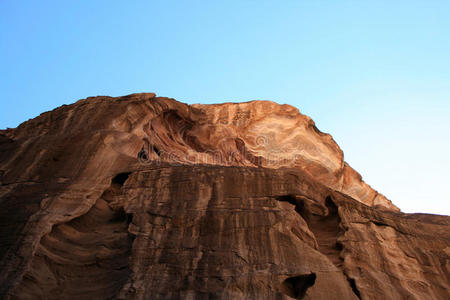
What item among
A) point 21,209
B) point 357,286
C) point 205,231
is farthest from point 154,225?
point 357,286

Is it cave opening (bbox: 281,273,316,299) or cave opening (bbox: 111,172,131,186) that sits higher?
cave opening (bbox: 111,172,131,186)

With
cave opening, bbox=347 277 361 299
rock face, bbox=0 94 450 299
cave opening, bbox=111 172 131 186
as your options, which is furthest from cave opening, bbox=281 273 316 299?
cave opening, bbox=111 172 131 186

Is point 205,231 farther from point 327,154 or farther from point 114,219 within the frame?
point 327,154

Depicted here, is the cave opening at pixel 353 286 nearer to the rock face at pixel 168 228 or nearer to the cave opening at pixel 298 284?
the rock face at pixel 168 228

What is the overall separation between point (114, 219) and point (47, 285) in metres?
3.38

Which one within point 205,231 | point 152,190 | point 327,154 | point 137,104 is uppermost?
point 327,154

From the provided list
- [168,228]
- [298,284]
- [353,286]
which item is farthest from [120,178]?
[353,286]

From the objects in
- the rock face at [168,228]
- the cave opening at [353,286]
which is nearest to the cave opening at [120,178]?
the rock face at [168,228]

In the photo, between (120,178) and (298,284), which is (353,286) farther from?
(120,178)

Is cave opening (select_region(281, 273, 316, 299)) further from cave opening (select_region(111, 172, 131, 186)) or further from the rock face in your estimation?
cave opening (select_region(111, 172, 131, 186))

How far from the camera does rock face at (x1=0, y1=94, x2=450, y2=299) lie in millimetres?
12938

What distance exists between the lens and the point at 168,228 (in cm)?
1436

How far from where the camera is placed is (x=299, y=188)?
53.6ft

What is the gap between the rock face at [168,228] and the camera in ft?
42.4
